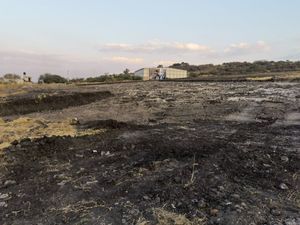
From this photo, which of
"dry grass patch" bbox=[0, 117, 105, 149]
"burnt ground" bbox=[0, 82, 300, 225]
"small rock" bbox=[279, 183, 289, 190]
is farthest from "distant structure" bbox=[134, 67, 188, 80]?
"small rock" bbox=[279, 183, 289, 190]

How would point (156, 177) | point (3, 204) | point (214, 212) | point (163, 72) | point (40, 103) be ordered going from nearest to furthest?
1. point (214, 212)
2. point (3, 204)
3. point (156, 177)
4. point (40, 103)
5. point (163, 72)

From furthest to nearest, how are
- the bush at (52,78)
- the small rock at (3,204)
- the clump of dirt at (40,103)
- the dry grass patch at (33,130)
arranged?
the bush at (52,78) < the clump of dirt at (40,103) < the dry grass patch at (33,130) < the small rock at (3,204)

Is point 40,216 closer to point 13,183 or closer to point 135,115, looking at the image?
point 13,183

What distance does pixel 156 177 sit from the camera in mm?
6484

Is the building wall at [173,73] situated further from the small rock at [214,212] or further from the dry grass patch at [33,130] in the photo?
the small rock at [214,212]

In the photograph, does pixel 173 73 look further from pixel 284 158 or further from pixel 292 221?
pixel 292 221

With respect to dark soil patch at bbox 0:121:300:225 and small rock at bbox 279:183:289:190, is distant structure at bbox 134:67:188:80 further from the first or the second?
small rock at bbox 279:183:289:190

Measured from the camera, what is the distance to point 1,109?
1781 centimetres

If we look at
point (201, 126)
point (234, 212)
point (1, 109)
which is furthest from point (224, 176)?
point (1, 109)

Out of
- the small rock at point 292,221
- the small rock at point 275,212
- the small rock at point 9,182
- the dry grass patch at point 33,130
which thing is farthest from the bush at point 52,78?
the small rock at point 292,221

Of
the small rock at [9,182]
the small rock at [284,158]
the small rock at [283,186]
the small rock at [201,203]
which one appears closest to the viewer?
the small rock at [201,203]

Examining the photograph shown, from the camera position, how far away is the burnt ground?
5.30 meters

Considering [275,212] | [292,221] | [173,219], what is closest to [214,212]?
[173,219]

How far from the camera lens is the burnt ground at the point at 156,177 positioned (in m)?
5.30
